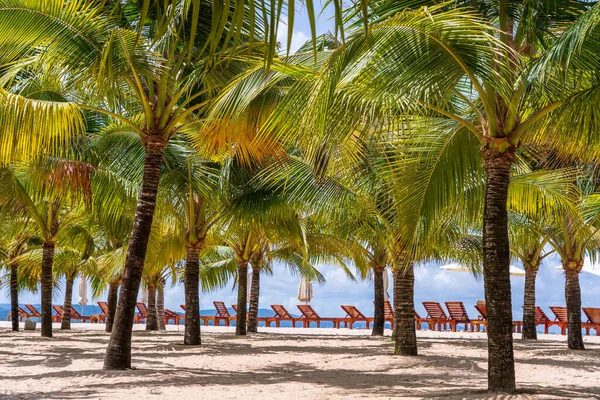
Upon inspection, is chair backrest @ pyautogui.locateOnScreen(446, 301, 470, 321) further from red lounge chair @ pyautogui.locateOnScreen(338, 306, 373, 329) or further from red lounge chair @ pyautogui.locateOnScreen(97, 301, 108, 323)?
red lounge chair @ pyautogui.locateOnScreen(97, 301, 108, 323)

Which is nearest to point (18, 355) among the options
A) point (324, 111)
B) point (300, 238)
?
point (300, 238)

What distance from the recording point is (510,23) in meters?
7.48

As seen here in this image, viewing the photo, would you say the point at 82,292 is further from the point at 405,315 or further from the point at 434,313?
the point at 405,315

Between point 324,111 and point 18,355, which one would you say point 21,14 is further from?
point 18,355

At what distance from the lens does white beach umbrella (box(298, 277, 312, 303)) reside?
2800 cm

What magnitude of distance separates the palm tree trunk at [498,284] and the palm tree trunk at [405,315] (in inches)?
191

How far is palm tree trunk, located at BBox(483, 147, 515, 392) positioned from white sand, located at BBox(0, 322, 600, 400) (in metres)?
0.26

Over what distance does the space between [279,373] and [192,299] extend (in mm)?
5302

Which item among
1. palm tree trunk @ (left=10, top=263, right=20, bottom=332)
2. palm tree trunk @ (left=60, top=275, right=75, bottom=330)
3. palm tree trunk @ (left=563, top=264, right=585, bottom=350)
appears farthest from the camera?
palm tree trunk @ (left=60, top=275, right=75, bottom=330)

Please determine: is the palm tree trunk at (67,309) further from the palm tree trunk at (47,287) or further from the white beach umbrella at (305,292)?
the white beach umbrella at (305,292)

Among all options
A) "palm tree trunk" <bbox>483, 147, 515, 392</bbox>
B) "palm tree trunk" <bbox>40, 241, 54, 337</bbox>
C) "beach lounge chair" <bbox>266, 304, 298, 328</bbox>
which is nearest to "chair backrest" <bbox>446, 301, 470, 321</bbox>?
"beach lounge chair" <bbox>266, 304, 298, 328</bbox>

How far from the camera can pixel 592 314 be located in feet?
71.2

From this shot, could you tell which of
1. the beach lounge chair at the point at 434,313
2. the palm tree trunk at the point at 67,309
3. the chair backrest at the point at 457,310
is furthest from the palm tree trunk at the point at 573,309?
the palm tree trunk at the point at 67,309

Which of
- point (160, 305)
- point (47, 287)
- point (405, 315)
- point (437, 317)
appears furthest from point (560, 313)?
point (47, 287)
